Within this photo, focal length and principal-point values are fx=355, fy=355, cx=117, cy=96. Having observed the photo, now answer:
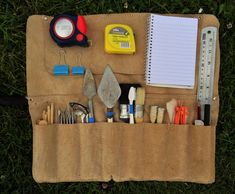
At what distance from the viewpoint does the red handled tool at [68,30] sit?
1.98 metres

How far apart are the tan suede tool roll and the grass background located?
171 millimetres

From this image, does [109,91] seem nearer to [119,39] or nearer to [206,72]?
[119,39]

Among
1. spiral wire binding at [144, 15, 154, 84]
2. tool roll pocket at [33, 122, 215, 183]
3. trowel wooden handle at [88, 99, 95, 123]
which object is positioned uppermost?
spiral wire binding at [144, 15, 154, 84]

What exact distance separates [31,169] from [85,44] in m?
0.86

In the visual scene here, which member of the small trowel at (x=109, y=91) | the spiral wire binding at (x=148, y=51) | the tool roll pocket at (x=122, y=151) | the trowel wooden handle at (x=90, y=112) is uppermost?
the spiral wire binding at (x=148, y=51)

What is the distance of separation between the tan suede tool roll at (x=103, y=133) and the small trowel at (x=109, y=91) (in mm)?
44

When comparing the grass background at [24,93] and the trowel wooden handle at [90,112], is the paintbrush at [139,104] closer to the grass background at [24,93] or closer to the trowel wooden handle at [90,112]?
the trowel wooden handle at [90,112]

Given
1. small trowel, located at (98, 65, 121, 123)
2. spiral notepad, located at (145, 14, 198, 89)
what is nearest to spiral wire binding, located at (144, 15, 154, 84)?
spiral notepad, located at (145, 14, 198, 89)

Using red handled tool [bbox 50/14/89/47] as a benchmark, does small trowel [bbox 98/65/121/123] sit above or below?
below

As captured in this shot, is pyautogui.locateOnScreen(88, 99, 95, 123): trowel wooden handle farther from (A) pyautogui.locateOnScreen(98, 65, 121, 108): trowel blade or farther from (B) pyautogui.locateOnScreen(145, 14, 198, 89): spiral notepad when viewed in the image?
(B) pyautogui.locateOnScreen(145, 14, 198, 89): spiral notepad

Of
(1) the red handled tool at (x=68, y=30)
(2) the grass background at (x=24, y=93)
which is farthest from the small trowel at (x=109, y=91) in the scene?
(2) the grass background at (x=24, y=93)

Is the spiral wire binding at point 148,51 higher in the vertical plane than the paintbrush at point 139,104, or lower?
higher

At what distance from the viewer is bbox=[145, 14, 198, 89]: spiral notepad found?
2016 mm

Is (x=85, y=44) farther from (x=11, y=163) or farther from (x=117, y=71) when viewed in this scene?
(x=11, y=163)
